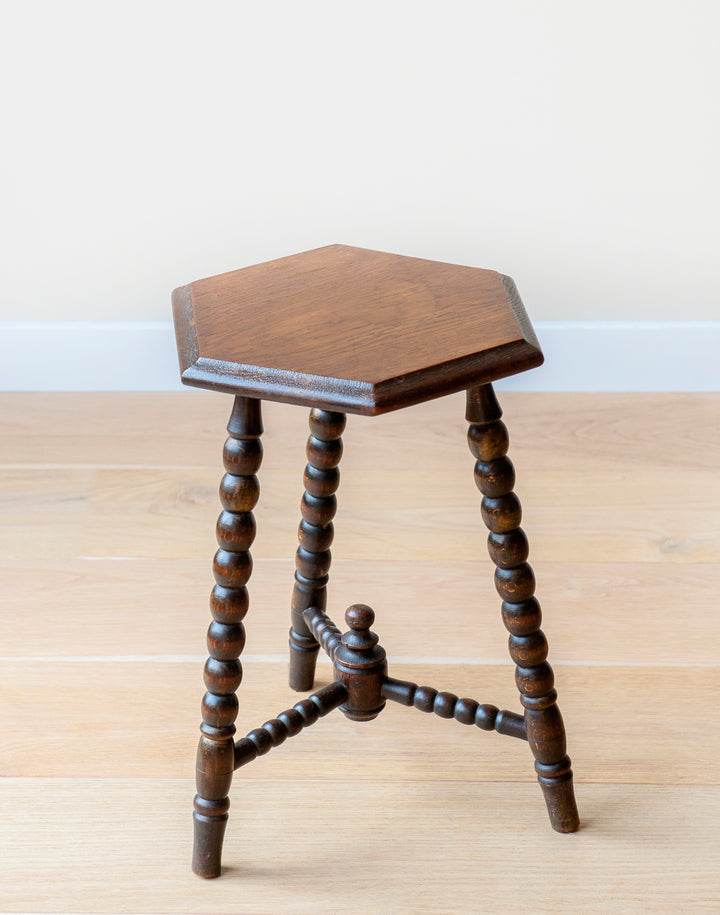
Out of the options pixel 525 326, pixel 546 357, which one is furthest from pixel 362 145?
pixel 525 326

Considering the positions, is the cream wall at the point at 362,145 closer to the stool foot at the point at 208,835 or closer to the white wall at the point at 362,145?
the white wall at the point at 362,145

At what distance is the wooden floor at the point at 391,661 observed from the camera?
1.07m

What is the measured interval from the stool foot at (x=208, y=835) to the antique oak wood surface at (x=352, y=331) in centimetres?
42

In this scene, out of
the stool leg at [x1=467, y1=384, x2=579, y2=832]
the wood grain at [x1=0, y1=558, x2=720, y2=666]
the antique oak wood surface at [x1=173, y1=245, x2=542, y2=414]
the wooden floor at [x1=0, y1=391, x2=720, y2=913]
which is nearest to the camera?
the antique oak wood surface at [x1=173, y1=245, x2=542, y2=414]

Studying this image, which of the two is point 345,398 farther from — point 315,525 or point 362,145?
point 362,145

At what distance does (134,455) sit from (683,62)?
1112mm

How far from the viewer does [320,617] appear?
1.20 m

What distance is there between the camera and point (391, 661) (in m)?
1.35

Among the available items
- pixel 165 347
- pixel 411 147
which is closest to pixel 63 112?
pixel 165 347

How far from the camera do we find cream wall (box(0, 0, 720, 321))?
1745 mm

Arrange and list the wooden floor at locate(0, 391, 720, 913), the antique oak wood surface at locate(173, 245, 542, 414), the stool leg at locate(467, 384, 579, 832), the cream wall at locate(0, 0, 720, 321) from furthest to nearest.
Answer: the cream wall at locate(0, 0, 720, 321) → the wooden floor at locate(0, 391, 720, 913) → the stool leg at locate(467, 384, 579, 832) → the antique oak wood surface at locate(173, 245, 542, 414)

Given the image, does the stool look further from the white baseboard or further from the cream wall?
the white baseboard

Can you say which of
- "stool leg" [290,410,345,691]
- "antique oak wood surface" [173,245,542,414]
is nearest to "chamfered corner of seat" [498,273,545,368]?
"antique oak wood surface" [173,245,542,414]

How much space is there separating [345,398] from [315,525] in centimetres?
37
